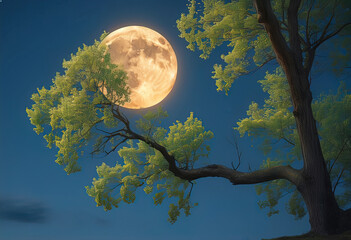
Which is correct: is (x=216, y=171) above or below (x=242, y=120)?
below

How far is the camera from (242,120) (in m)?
10.1

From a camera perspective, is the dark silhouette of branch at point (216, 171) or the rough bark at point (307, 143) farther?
the dark silhouette of branch at point (216, 171)

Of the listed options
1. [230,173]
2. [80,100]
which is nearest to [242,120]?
[230,173]

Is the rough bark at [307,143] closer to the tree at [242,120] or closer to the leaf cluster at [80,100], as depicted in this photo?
the tree at [242,120]

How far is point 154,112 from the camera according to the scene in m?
8.57

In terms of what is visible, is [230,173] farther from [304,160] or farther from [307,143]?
[307,143]

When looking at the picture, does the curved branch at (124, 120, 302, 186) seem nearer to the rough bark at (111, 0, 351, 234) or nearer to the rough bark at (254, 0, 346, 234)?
the rough bark at (111, 0, 351, 234)

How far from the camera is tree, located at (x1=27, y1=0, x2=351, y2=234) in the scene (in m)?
7.44

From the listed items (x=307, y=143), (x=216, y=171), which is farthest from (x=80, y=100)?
(x=307, y=143)

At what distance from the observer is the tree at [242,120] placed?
7.44m

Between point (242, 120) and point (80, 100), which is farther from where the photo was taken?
point (242, 120)

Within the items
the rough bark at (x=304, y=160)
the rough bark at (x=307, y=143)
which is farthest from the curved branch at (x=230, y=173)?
the rough bark at (x=307, y=143)

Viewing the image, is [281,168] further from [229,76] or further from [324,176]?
[229,76]

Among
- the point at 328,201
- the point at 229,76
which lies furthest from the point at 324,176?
the point at 229,76
